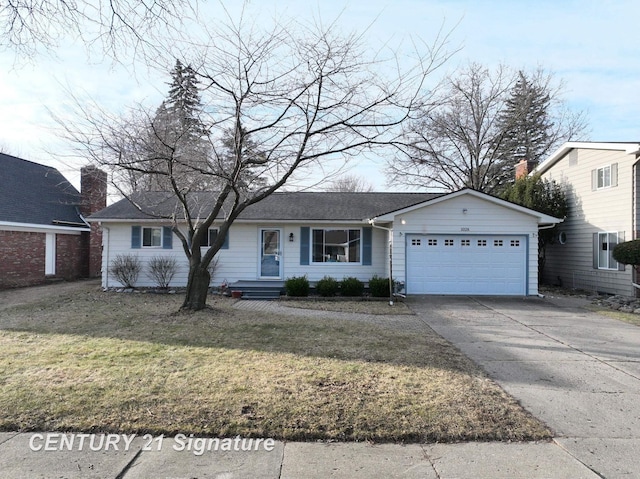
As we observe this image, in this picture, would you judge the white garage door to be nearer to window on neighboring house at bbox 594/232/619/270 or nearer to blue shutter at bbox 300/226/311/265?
window on neighboring house at bbox 594/232/619/270

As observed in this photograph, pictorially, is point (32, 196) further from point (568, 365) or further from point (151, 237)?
point (568, 365)

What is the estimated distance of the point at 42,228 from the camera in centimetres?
1755

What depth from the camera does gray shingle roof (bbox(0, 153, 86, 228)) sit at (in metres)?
17.0

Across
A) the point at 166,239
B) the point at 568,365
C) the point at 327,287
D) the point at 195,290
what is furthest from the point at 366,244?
the point at 568,365

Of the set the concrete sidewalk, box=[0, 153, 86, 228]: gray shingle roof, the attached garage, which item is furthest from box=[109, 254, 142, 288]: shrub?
the concrete sidewalk

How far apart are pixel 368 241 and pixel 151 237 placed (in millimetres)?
7907

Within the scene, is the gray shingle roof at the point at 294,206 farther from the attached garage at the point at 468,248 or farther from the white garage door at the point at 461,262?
the white garage door at the point at 461,262

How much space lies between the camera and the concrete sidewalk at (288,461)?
313 cm

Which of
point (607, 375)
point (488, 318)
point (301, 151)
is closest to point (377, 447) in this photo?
point (607, 375)

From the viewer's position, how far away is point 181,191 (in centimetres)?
985

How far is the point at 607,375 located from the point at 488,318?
4.42m

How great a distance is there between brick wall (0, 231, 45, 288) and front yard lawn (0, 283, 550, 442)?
9.42 meters

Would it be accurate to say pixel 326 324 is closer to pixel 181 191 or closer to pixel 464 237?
pixel 181 191

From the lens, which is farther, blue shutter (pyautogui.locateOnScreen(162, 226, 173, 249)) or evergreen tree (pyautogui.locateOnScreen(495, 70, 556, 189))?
evergreen tree (pyautogui.locateOnScreen(495, 70, 556, 189))
